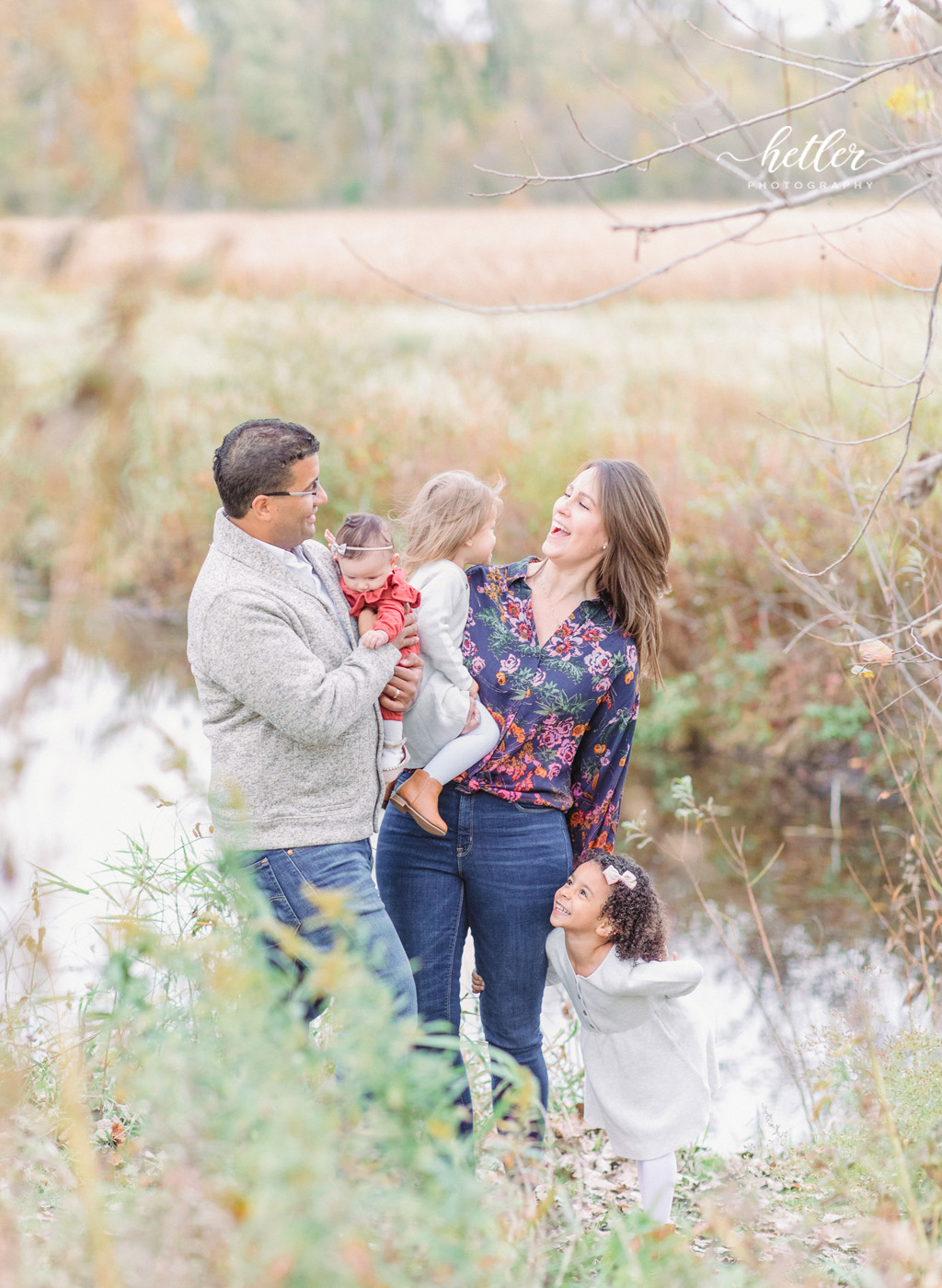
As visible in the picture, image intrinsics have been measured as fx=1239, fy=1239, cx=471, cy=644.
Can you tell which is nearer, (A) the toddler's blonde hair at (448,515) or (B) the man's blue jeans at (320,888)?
(B) the man's blue jeans at (320,888)

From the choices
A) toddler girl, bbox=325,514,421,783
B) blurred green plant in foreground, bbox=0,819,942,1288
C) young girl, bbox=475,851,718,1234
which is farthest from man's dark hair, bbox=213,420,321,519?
young girl, bbox=475,851,718,1234

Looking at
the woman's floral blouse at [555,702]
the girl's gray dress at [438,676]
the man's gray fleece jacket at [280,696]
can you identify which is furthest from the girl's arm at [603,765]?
the man's gray fleece jacket at [280,696]

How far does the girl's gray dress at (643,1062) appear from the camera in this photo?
3.08m

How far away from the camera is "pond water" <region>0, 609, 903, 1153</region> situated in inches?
175

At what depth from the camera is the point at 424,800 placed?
9.66 ft

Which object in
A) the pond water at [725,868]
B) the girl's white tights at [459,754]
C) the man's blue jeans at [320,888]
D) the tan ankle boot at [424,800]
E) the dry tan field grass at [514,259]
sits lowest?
the pond water at [725,868]

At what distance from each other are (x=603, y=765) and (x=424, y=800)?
489mm

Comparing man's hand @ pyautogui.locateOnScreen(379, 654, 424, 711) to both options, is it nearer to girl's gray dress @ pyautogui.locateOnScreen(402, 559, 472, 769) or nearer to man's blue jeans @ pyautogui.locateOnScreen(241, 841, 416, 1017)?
girl's gray dress @ pyautogui.locateOnScreen(402, 559, 472, 769)

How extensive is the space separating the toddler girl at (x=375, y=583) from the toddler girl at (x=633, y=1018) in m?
0.57

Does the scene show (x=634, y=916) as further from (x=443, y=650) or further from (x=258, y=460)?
(x=258, y=460)

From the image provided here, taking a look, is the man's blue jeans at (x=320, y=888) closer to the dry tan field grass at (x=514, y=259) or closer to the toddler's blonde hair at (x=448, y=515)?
the toddler's blonde hair at (x=448, y=515)

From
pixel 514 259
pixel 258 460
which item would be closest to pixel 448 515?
pixel 258 460

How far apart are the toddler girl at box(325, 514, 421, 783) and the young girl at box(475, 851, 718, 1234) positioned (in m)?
0.57

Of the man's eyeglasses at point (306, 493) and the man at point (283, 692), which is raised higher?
the man's eyeglasses at point (306, 493)
